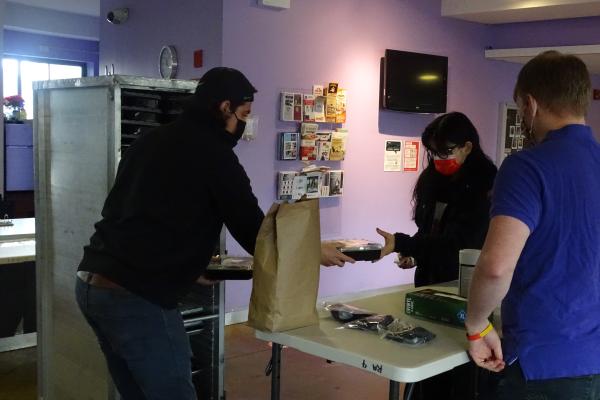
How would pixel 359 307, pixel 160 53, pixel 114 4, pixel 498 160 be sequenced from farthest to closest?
pixel 498 160 → pixel 114 4 → pixel 160 53 → pixel 359 307

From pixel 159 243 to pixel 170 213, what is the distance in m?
0.09

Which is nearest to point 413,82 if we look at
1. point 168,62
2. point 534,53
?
point 534,53

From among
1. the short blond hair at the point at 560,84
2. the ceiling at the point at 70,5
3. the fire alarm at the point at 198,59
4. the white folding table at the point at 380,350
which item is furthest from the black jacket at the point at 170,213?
the ceiling at the point at 70,5

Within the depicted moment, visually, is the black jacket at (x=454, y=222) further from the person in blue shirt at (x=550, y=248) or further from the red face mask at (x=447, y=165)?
the person in blue shirt at (x=550, y=248)

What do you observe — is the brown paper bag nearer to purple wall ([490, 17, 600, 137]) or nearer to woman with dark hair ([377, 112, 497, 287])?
woman with dark hair ([377, 112, 497, 287])

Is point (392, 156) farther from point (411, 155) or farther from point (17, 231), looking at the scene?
point (17, 231)

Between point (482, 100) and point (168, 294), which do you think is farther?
point (482, 100)

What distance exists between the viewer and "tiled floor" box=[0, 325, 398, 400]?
3.56 meters

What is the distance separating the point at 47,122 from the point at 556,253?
2.22m

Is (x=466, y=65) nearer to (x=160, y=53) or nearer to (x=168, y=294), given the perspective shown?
(x=160, y=53)

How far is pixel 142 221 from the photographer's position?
72.2 inches

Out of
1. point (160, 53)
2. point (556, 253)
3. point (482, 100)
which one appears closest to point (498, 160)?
point (482, 100)

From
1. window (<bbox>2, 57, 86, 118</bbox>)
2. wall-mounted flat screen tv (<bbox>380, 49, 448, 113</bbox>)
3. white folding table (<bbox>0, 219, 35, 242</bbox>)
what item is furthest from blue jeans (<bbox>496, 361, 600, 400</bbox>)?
window (<bbox>2, 57, 86, 118</bbox>)

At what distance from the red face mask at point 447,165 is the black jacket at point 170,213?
3.21ft
